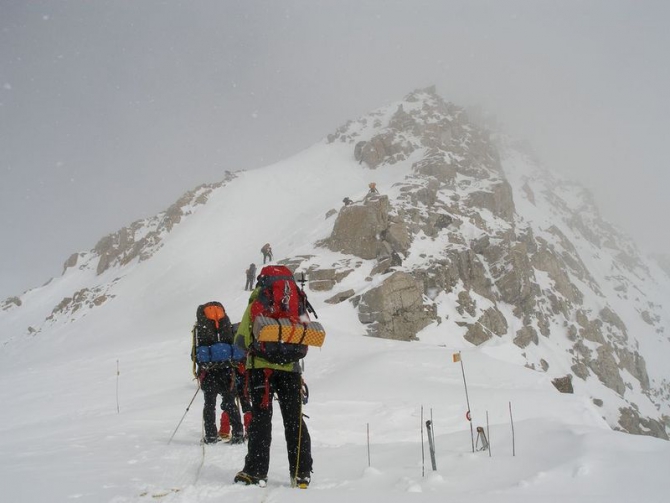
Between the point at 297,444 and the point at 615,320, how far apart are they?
182ft

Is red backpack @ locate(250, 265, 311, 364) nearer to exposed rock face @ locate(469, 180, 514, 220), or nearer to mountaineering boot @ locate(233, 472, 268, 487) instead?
mountaineering boot @ locate(233, 472, 268, 487)

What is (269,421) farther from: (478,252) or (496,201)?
(496,201)

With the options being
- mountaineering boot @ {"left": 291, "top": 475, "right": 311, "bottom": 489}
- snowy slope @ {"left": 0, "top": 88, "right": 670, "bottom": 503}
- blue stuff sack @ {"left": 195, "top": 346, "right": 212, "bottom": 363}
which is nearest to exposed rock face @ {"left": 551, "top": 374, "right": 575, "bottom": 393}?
snowy slope @ {"left": 0, "top": 88, "right": 670, "bottom": 503}

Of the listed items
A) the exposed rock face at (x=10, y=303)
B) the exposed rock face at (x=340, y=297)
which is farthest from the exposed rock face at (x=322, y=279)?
the exposed rock face at (x=10, y=303)

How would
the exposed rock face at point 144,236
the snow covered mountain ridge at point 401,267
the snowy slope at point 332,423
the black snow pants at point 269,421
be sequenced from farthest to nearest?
the exposed rock face at point 144,236 → the snow covered mountain ridge at point 401,267 → the black snow pants at point 269,421 → the snowy slope at point 332,423

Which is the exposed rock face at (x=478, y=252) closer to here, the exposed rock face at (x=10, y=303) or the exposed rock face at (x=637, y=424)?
the exposed rock face at (x=637, y=424)

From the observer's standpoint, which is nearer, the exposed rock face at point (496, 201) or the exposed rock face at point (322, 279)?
the exposed rock face at point (322, 279)

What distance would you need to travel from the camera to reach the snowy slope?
3701 millimetres

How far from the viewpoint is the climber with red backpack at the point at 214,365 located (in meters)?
6.12

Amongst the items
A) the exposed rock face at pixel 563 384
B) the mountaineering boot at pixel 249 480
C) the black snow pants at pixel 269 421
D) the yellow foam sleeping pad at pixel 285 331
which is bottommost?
the exposed rock face at pixel 563 384

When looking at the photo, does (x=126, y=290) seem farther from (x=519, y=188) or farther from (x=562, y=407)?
(x=519, y=188)

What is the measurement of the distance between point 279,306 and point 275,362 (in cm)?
51

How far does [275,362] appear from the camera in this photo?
4043 mm

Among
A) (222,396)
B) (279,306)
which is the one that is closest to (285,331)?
(279,306)
